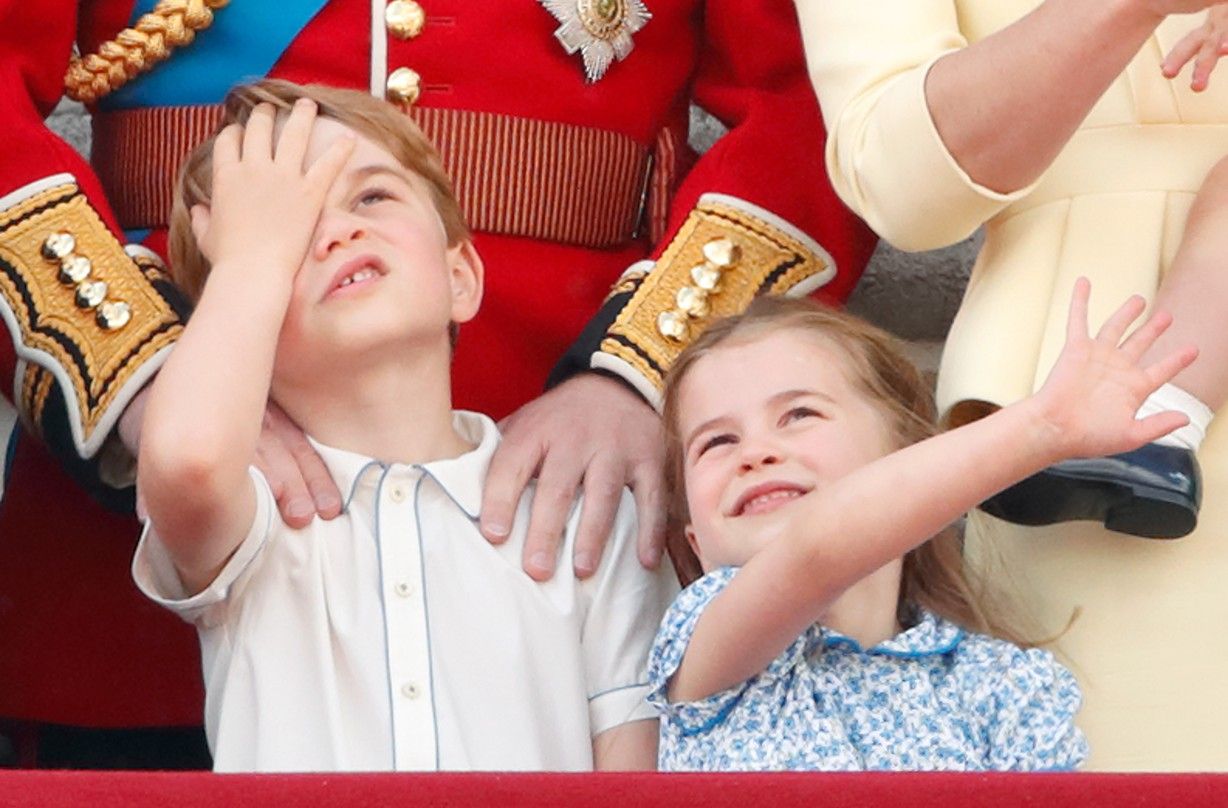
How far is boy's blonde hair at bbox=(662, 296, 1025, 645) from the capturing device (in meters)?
1.62

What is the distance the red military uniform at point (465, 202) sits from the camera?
1.80 m

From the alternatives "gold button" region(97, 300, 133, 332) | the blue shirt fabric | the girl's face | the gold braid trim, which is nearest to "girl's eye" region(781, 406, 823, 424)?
the girl's face

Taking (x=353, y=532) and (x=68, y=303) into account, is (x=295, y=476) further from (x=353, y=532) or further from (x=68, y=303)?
(x=68, y=303)

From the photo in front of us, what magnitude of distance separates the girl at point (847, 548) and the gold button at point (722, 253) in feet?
0.51

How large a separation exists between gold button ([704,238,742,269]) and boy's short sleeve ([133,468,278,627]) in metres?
0.40

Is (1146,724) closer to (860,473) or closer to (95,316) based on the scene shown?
(860,473)

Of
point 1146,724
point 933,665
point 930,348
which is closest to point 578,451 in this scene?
point 933,665

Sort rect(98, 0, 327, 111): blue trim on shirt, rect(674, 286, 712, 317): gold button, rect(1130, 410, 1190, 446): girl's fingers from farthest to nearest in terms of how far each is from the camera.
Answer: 1. rect(98, 0, 327, 111): blue trim on shirt
2. rect(674, 286, 712, 317): gold button
3. rect(1130, 410, 1190, 446): girl's fingers

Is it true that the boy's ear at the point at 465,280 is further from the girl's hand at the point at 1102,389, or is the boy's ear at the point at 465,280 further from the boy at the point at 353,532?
the girl's hand at the point at 1102,389

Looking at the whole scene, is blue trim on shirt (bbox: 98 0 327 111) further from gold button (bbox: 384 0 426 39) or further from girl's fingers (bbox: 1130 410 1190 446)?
girl's fingers (bbox: 1130 410 1190 446)

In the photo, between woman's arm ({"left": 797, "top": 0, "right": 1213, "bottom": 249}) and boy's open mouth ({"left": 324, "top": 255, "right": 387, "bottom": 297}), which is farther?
boy's open mouth ({"left": 324, "top": 255, "right": 387, "bottom": 297})

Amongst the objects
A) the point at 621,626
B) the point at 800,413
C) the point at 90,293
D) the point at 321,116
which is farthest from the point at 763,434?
the point at 90,293

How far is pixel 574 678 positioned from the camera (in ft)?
5.26

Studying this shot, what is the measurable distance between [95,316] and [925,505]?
0.62 metres
